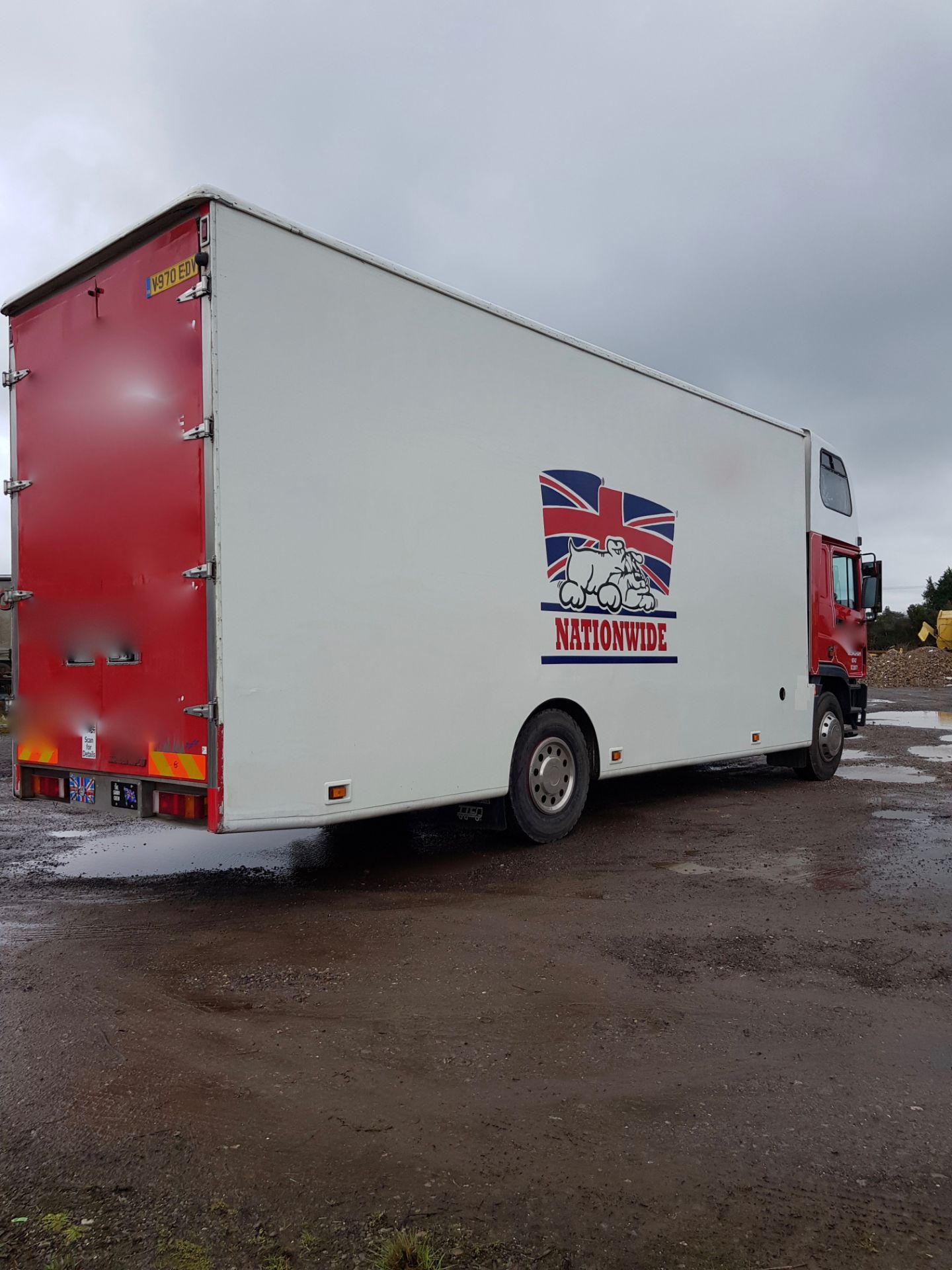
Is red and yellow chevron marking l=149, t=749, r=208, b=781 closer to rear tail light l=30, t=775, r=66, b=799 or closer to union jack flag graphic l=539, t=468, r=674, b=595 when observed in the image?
rear tail light l=30, t=775, r=66, b=799

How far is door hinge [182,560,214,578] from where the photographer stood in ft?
16.8

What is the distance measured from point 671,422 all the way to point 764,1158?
21.8 ft

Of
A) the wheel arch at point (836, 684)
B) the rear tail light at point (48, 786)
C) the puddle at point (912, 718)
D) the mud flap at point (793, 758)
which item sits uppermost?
the wheel arch at point (836, 684)

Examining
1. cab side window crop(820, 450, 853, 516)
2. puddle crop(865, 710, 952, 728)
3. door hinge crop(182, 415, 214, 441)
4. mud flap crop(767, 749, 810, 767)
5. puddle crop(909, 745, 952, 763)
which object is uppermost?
cab side window crop(820, 450, 853, 516)

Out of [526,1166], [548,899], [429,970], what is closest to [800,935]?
[548,899]

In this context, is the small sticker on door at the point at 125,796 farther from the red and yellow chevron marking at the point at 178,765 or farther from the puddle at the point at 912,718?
the puddle at the point at 912,718

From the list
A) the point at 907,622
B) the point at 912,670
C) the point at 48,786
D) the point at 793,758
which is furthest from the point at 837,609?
the point at 907,622

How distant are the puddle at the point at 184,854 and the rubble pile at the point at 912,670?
28.0m

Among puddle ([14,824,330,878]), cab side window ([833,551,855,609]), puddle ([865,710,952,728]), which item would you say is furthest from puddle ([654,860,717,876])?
puddle ([865,710,952,728])

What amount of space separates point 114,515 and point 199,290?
143 centimetres

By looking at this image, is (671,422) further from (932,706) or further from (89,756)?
(932,706)

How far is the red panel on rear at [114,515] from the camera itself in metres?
5.32

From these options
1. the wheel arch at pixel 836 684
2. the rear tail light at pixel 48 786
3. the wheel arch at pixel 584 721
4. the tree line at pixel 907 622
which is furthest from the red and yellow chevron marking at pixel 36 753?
the tree line at pixel 907 622

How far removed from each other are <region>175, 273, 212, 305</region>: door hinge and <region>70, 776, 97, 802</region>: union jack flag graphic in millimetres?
2892
